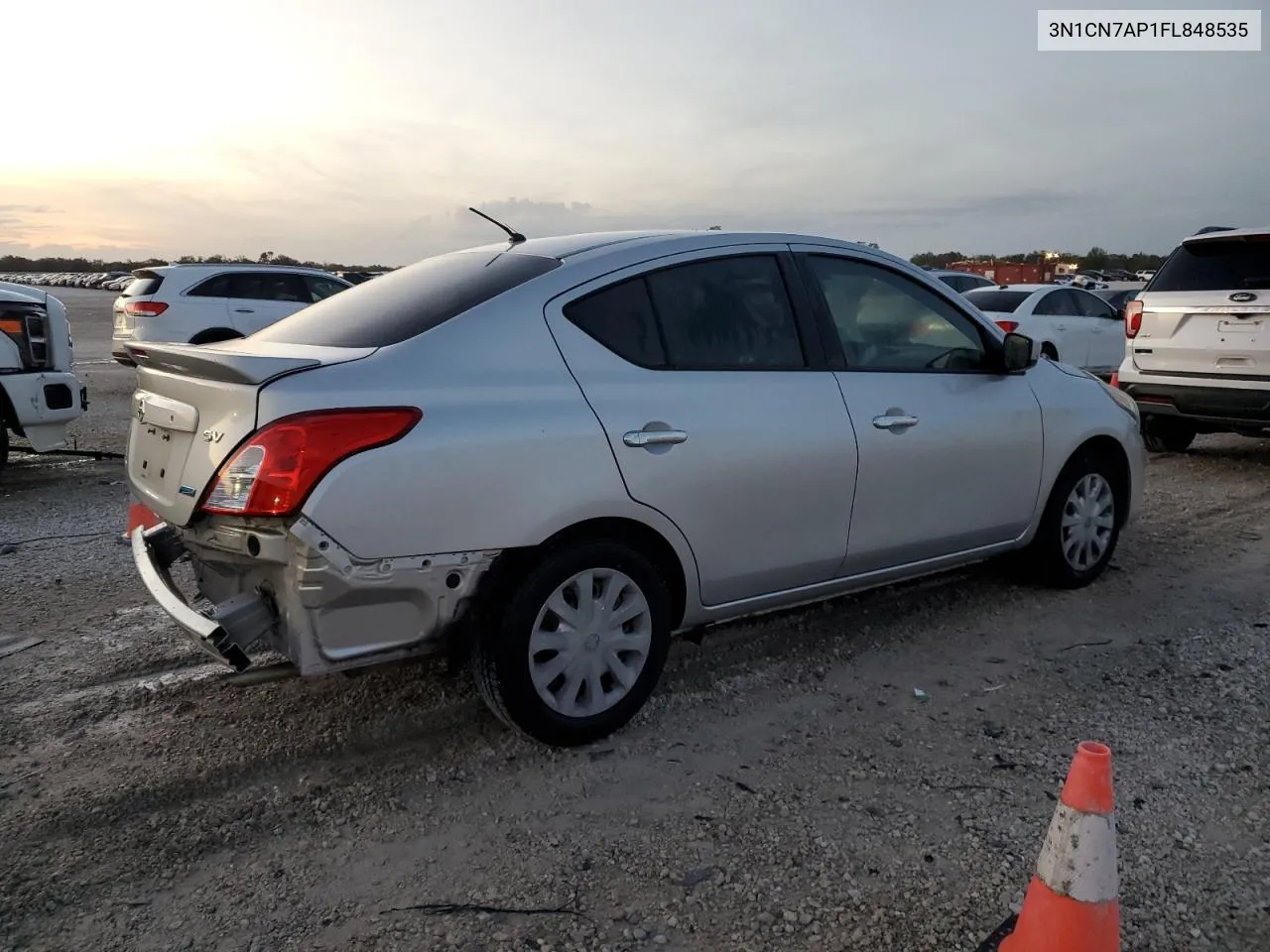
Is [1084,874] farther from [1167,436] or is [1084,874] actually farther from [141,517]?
[1167,436]

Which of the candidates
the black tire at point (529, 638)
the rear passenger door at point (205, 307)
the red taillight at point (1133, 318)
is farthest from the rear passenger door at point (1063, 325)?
the black tire at point (529, 638)

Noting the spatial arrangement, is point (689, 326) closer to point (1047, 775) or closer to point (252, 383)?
point (252, 383)

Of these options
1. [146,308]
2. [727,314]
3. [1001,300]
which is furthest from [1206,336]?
[146,308]

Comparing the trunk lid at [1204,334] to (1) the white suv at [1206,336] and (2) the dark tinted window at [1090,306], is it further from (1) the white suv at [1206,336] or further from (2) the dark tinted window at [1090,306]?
(2) the dark tinted window at [1090,306]

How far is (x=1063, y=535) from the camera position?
4852mm

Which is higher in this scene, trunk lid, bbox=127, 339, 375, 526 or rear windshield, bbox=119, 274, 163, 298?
rear windshield, bbox=119, 274, 163, 298

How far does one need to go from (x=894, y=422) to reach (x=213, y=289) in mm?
11595

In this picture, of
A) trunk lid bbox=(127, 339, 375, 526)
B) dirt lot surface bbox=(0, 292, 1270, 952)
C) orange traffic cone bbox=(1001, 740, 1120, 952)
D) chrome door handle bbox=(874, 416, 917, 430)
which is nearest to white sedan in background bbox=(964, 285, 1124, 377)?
dirt lot surface bbox=(0, 292, 1270, 952)

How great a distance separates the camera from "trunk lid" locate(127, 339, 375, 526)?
2.91 meters

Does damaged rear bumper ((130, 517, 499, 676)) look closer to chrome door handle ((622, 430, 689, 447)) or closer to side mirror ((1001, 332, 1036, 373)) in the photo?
chrome door handle ((622, 430, 689, 447))

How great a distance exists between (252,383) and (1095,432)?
3.87 metres

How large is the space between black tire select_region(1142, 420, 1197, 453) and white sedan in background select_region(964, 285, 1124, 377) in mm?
3975

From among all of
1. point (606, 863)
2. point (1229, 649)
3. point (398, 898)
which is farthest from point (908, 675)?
point (398, 898)

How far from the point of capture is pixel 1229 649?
425 cm
